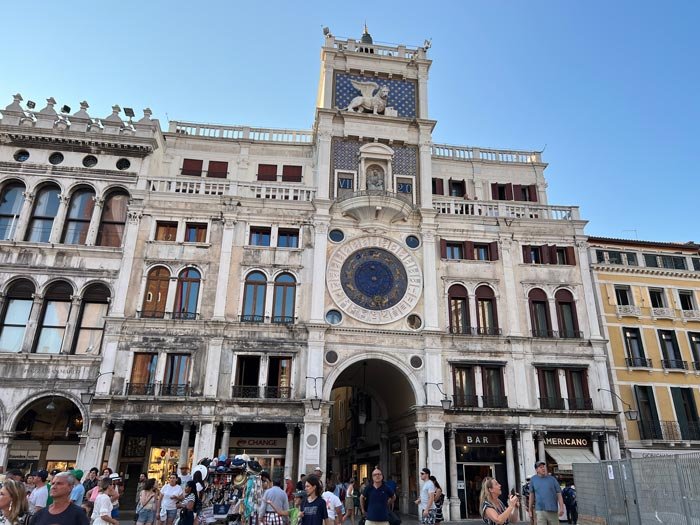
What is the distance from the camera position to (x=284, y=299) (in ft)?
87.7

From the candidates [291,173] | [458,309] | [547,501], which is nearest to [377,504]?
[547,501]

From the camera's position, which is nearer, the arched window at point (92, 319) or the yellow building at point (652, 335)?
the arched window at point (92, 319)

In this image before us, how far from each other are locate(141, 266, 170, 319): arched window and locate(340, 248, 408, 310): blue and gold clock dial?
8934 mm

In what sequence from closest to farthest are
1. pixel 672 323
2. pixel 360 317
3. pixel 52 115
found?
1. pixel 360 317
2. pixel 52 115
3. pixel 672 323

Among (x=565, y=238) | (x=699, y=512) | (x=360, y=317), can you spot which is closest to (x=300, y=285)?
(x=360, y=317)

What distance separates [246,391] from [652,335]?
2300cm

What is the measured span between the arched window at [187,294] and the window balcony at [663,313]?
25719mm

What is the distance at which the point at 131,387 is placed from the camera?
23.9 meters

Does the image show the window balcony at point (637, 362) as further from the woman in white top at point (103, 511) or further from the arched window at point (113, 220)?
the arched window at point (113, 220)

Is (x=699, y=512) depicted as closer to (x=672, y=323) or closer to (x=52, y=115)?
(x=672, y=323)

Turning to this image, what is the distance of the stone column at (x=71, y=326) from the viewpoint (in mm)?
24531

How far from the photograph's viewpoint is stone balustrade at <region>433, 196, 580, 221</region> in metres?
30.0

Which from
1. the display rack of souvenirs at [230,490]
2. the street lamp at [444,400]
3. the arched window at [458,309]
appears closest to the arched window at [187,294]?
the display rack of souvenirs at [230,490]

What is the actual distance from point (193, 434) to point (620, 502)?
18174mm
